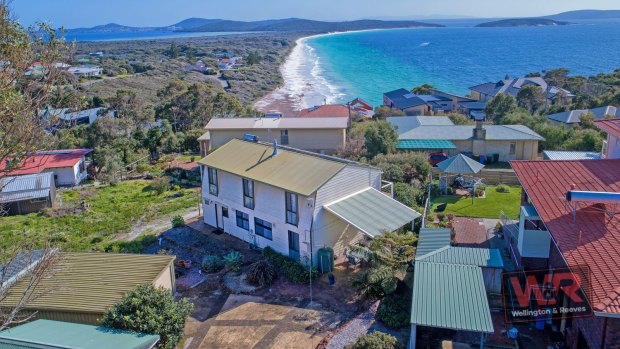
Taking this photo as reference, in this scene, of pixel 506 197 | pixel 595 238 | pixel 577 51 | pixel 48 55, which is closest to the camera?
pixel 48 55

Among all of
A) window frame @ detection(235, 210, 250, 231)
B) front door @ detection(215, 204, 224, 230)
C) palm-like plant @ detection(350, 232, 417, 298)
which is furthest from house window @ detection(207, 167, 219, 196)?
palm-like plant @ detection(350, 232, 417, 298)

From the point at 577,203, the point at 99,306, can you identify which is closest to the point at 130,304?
the point at 99,306

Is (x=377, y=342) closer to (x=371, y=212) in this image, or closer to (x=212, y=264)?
(x=371, y=212)

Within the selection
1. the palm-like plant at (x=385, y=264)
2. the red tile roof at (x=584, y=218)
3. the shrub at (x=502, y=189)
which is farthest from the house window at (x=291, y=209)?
the shrub at (x=502, y=189)

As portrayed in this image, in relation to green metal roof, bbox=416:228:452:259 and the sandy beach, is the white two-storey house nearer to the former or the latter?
green metal roof, bbox=416:228:452:259

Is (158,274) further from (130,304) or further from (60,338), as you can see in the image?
(60,338)

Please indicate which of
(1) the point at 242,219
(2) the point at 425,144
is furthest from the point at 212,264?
(2) the point at 425,144
